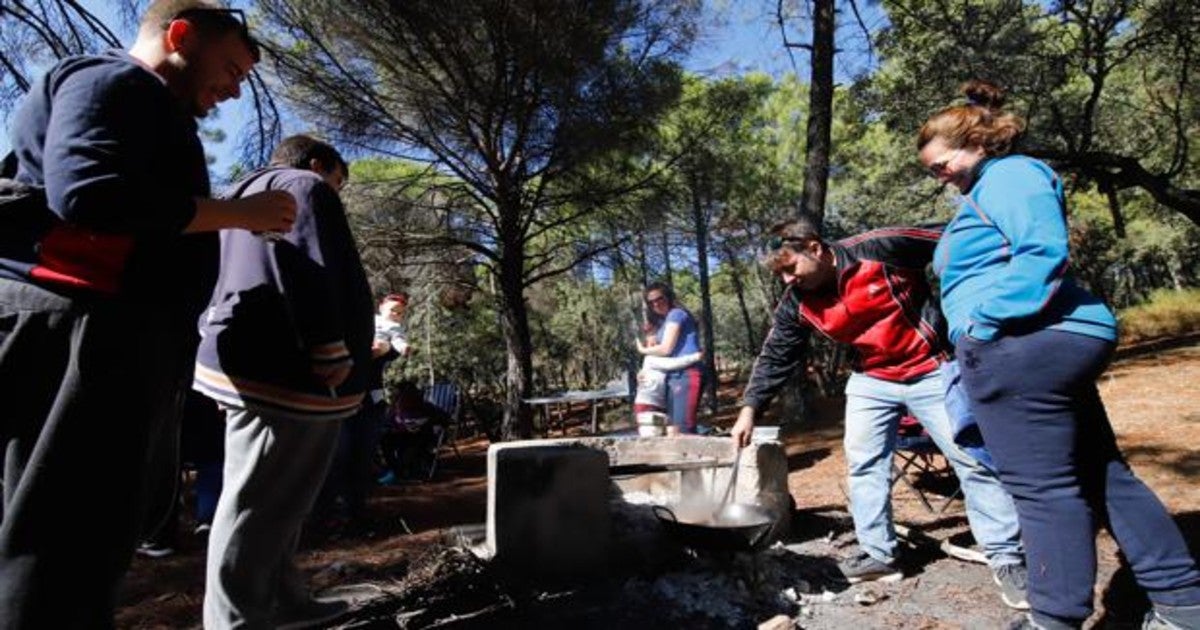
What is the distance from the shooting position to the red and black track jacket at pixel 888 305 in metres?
2.69

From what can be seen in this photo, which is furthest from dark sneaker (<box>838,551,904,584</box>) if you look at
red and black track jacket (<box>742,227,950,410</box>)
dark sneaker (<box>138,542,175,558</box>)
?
dark sneaker (<box>138,542,175,558</box>)

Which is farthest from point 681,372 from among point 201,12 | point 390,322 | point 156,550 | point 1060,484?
point 201,12

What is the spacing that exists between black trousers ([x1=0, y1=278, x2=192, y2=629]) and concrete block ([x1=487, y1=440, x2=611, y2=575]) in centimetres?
169

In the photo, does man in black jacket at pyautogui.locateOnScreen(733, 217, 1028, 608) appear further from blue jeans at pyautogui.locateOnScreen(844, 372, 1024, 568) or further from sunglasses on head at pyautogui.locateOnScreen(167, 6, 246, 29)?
sunglasses on head at pyautogui.locateOnScreen(167, 6, 246, 29)

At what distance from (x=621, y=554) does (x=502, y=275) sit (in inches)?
206

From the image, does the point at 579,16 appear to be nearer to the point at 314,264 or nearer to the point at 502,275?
the point at 502,275

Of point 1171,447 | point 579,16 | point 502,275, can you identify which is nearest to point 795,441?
point 1171,447

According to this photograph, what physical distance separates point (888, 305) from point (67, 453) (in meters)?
2.57

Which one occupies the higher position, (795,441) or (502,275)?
(502,275)

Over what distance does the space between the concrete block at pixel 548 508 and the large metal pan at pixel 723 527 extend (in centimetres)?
30

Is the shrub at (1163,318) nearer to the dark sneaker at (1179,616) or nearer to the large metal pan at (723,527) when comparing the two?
the large metal pan at (723,527)

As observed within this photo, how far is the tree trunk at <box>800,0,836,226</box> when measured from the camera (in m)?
7.82

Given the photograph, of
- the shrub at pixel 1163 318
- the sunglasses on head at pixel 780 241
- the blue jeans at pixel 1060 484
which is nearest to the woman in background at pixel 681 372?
the sunglasses on head at pixel 780 241

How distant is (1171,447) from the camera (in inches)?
173
